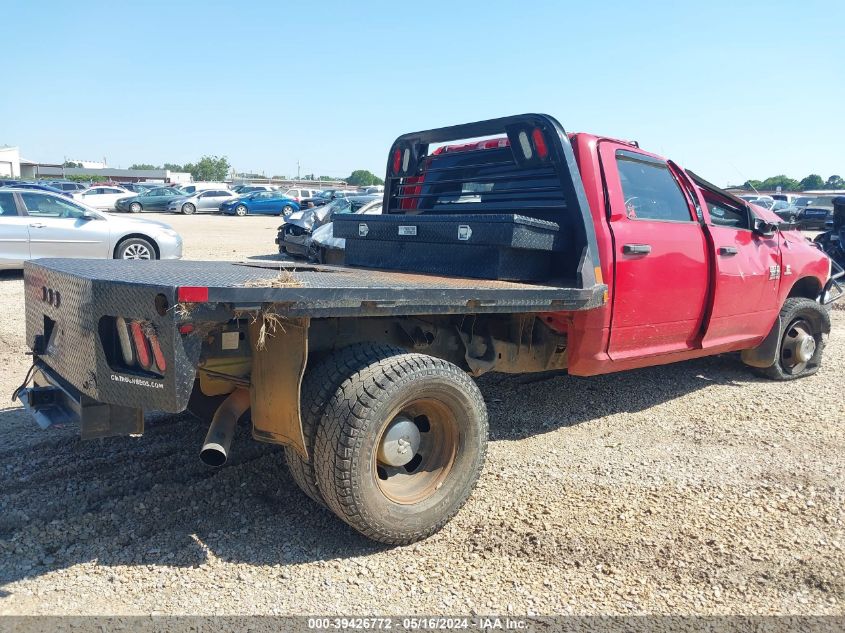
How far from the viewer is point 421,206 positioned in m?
5.70

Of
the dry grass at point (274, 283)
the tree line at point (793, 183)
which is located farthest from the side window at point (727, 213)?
the tree line at point (793, 183)

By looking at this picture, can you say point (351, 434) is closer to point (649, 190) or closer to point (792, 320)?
point (649, 190)

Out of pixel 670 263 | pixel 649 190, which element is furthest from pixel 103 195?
pixel 670 263

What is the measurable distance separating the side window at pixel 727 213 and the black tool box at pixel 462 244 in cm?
205

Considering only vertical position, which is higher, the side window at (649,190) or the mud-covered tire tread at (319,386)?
the side window at (649,190)

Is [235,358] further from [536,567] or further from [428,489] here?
[536,567]

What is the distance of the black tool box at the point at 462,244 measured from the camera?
13.4ft

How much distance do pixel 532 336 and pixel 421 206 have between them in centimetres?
172

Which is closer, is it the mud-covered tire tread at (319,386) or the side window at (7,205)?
the mud-covered tire tread at (319,386)

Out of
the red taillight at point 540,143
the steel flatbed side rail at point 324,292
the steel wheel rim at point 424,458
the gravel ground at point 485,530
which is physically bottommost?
the gravel ground at point 485,530

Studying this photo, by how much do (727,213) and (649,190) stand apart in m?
A: 1.27

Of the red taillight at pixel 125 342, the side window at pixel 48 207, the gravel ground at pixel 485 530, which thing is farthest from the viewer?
the side window at pixel 48 207

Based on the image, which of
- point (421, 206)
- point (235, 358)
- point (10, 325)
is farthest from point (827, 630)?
point (10, 325)

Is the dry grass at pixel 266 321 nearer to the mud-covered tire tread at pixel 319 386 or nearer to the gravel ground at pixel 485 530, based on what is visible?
the mud-covered tire tread at pixel 319 386
